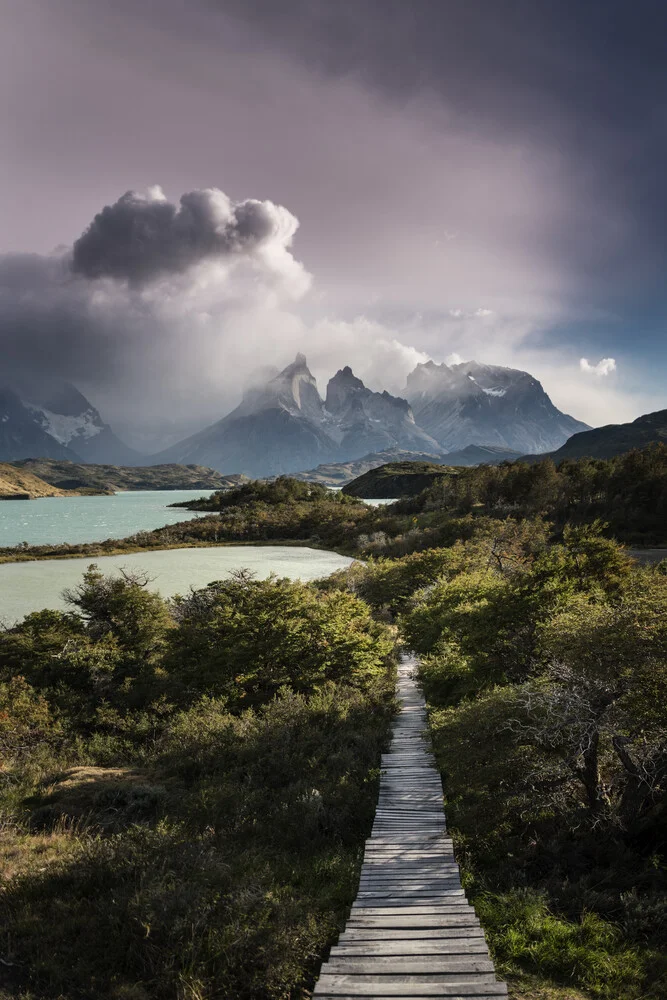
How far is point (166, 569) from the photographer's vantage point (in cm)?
5444

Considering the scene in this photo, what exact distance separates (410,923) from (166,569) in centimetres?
5153

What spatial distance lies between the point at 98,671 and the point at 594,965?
16.0 m

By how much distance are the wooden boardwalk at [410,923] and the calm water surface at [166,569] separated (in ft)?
79.7

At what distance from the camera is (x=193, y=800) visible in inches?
406

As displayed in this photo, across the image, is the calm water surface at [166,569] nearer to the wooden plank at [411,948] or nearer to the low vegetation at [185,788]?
the low vegetation at [185,788]

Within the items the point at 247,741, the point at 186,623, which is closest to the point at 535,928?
the point at 247,741

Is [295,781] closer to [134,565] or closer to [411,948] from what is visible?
[411,948]

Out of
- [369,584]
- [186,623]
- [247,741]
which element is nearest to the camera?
[247,741]

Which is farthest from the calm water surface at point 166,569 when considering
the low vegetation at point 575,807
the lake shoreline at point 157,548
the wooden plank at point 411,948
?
the wooden plank at point 411,948

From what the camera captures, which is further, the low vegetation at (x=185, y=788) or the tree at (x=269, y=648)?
the tree at (x=269, y=648)

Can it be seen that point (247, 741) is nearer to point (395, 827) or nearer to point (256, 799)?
point (256, 799)

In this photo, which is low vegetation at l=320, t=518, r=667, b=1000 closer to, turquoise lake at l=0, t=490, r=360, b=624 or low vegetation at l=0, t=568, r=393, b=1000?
low vegetation at l=0, t=568, r=393, b=1000

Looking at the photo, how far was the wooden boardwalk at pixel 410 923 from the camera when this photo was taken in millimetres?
5652

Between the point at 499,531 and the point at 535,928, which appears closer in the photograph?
the point at 535,928
